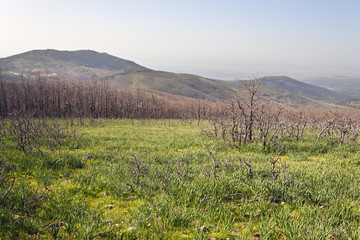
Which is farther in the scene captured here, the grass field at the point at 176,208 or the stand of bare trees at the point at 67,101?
the stand of bare trees at the point at 67,101

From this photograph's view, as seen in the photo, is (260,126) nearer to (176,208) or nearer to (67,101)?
(176,208)

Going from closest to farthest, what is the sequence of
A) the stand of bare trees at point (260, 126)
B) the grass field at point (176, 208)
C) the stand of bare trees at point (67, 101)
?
the grass field at point (176, 208) < the stand of bare trees at point (260, 126) < the stand of bare trees at point (67, 101)

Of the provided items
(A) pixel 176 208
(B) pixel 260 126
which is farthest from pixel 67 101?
(A) pixel 176 208

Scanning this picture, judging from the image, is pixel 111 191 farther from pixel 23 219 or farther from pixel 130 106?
pixel 130 106

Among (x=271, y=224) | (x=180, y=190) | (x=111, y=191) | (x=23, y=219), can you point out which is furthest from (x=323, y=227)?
(x=23, y=219)

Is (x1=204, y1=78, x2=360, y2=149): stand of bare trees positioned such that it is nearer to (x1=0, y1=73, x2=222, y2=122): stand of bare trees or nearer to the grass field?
the grass field

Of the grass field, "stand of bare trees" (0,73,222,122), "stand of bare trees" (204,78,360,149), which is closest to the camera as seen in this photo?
the grass field

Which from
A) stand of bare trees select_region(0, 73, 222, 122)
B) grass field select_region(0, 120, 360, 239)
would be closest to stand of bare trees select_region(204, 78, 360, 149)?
grass field select_region(0, 120, 360, 239)

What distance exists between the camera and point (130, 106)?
84938 millimetres

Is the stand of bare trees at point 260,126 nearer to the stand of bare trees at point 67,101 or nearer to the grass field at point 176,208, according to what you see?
the grass field at point 176,208

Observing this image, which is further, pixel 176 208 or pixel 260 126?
pixel 260 126

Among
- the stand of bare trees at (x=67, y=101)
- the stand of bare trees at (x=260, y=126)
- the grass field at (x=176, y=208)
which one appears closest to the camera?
the grass field at (x=176, y=208)

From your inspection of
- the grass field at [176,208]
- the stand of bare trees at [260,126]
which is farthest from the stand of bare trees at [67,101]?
the grass field at [176,208]

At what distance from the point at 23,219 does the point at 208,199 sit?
415cm
